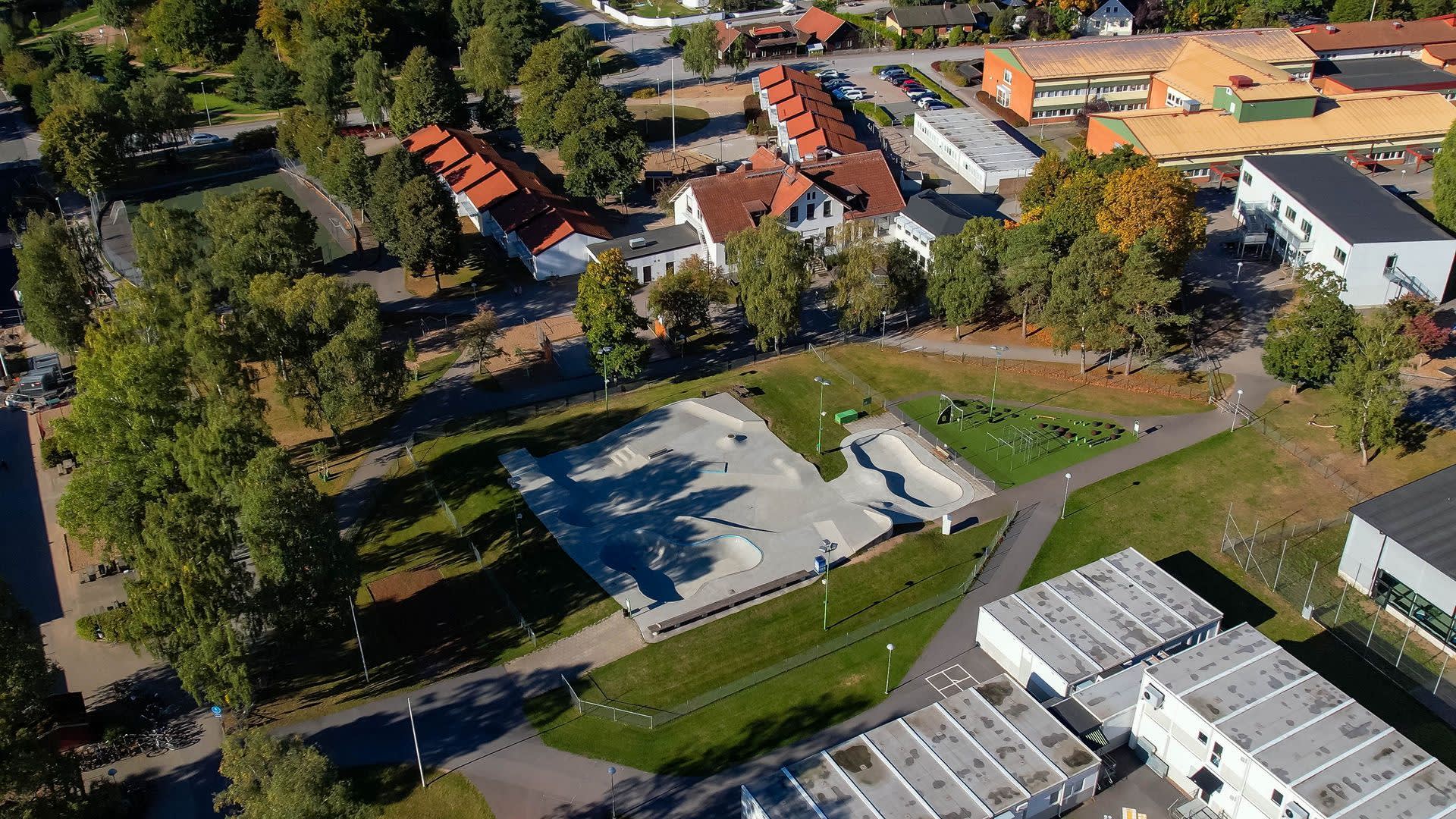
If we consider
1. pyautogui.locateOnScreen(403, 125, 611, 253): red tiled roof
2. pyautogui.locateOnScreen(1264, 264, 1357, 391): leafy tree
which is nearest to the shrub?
pyautogui.locateOnScreen(403, 125, 611, 253): red tiled roof

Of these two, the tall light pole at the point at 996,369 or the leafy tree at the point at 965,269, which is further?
the leafy tree at the point at 965,269

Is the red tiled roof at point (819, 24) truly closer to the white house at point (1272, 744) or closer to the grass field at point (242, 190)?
the grass field at point (242, 190)

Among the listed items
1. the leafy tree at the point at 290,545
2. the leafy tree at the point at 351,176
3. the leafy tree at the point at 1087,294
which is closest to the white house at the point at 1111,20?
the leafy tree at the point at 1087,294

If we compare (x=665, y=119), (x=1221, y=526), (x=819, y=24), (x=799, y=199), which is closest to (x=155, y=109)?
(x=665, y=119)

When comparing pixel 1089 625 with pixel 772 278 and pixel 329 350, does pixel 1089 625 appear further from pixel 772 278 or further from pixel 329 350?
pixel 329 350

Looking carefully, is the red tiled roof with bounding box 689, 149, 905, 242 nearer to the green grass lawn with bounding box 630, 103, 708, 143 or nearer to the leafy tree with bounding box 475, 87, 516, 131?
the green grass lawn with bounding box 630, 103, 708, 143

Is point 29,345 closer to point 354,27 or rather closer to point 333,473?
point 333,473
